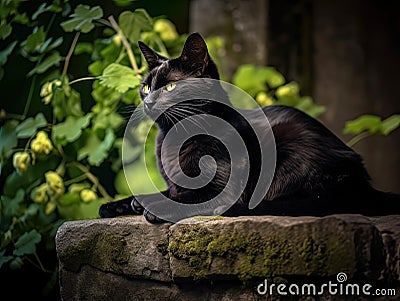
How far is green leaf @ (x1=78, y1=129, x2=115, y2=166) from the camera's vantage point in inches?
78.0

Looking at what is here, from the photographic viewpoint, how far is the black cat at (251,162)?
1346 millimetres

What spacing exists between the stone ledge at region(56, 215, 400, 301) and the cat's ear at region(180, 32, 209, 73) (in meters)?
0.41

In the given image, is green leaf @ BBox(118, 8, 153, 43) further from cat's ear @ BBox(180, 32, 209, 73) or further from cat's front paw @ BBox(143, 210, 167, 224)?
cat's front paw @ BBox(143, 210, 167, 224)

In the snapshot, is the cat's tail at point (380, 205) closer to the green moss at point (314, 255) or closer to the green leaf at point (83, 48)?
the green moss at point (314, 255)

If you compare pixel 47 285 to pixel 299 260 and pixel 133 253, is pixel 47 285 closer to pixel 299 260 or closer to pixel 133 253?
pixel 133 253

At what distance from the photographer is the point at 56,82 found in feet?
6.07

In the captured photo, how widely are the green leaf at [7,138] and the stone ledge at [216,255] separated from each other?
60 centimetres

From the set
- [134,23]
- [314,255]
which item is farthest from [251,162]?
[134,23]

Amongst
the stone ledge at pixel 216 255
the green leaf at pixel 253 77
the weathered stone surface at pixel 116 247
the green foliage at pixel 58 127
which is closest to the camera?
the stone ledge at pixel 216 255

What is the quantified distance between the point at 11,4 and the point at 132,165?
68 cm

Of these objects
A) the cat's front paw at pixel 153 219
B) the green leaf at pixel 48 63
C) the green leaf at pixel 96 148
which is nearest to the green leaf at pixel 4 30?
the green leaf at pixel 48 63

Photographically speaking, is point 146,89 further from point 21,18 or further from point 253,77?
point 253,77

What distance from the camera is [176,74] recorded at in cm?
144

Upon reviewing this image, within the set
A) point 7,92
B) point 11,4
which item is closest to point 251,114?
point 11,4
